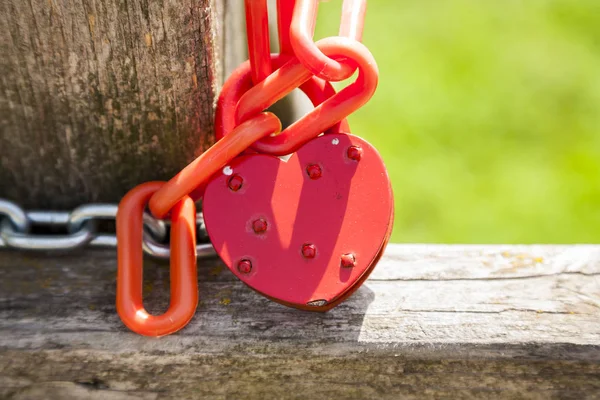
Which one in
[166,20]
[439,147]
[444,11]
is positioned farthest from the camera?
[444,11]

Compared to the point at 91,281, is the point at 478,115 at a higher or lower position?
lower

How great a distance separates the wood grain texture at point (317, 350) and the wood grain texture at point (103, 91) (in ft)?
0.83

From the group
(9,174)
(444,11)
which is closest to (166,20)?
(9,174)

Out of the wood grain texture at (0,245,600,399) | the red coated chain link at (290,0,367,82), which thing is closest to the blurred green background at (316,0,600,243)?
the wood grain texture at (0,245,600,399)

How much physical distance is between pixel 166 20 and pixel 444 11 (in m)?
2.24

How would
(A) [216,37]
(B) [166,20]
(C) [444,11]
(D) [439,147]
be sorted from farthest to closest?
(C) [444,11]
(D) [439,147]
(A) [216,37]
(B) [166,20]

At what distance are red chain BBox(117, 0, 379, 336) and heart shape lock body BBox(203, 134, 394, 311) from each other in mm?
37

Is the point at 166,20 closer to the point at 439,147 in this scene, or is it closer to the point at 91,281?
the point at 91,281

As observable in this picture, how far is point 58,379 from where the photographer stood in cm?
106

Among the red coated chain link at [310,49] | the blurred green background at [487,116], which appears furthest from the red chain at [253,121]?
the blurred green background at [487,116]

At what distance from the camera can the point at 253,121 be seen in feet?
3.51

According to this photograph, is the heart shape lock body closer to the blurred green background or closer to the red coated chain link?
the red coated chain link

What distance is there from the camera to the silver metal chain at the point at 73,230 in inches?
46.1

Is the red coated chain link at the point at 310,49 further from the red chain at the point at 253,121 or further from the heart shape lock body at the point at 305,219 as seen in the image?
the heart shape lock body at the point at 305,219
